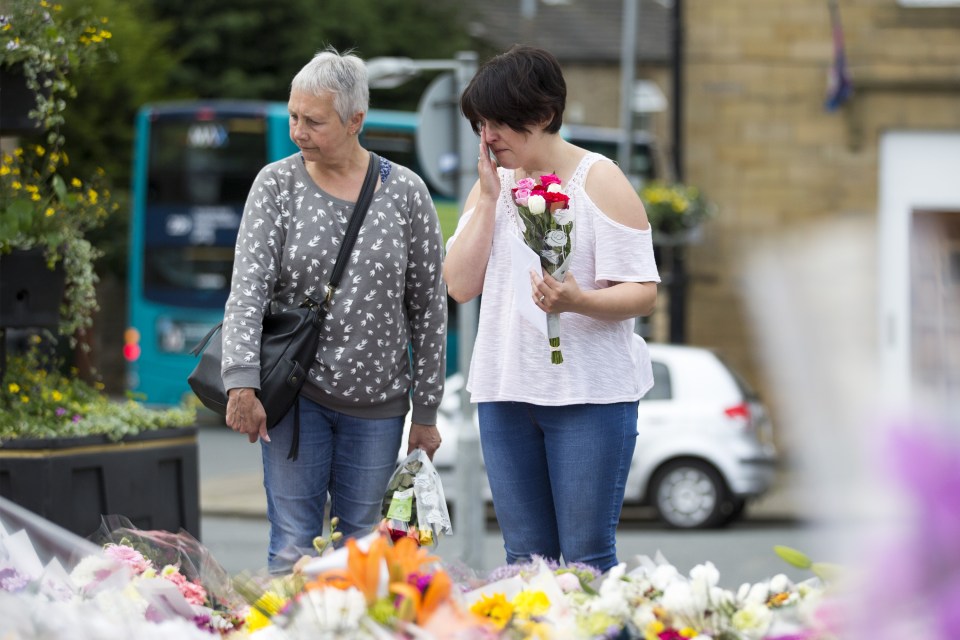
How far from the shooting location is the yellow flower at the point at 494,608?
7.43 ft

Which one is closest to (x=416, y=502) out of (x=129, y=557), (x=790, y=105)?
(x=129, y=557)

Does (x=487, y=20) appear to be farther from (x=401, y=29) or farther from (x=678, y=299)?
(x=678, y=299)

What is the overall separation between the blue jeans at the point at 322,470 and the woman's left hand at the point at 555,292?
2.49 feet

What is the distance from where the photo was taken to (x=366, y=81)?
3.86m

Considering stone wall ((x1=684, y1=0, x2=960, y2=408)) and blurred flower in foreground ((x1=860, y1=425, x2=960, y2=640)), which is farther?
stone wall ((x1=684, y1=0, x2=960, y2=408))

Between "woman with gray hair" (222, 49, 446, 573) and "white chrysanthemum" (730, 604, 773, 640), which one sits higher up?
"woman with gray hair" (222, 49, 446, 573)

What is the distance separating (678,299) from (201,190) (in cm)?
617

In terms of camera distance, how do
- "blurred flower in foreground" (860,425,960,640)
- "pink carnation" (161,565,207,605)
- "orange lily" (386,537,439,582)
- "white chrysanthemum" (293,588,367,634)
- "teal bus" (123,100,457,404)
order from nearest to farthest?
"blurred flower in foreground" (860,425,960,640), "white chrysanthemum" (293,588,367,634), "orange lily" (386,537,439,582), "pink carnation" (161,565,207,605), "teal bus" (123,100,457,404)

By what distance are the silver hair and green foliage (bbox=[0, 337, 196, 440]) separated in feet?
6.91

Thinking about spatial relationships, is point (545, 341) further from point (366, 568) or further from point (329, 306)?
point (366, 568)

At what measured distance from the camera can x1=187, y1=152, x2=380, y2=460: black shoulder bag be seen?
3.69m

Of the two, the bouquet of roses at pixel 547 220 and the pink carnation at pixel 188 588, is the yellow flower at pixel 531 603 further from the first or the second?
the bouquet of roses at pixel 547 220

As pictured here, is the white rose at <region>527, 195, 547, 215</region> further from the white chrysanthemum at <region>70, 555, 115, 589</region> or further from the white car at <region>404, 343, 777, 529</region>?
the white car at <region>404, 343, 777, 529</region>

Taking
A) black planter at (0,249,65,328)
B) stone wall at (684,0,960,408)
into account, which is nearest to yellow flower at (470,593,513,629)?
black planter at (0,249,65,328)
